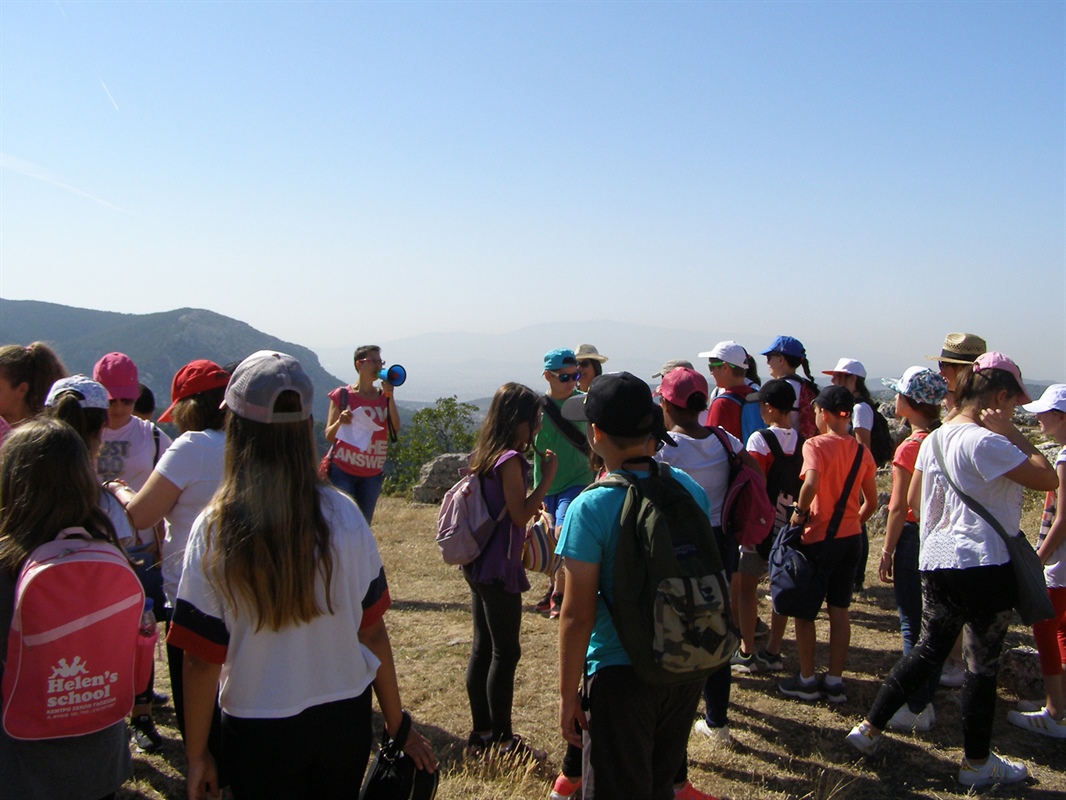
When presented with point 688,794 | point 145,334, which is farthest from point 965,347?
point 145,334

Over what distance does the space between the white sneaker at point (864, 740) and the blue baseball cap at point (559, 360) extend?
2869 millimetres

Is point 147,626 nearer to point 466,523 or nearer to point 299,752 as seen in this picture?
point 299,752

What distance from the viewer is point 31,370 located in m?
3.77

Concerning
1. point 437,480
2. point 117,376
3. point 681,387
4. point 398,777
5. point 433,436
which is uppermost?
point 681,387

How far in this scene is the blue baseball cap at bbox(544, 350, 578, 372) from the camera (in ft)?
17.9

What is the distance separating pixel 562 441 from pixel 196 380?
2.71 m

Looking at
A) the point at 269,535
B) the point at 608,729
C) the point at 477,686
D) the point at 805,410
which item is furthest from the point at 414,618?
the point at 269,535

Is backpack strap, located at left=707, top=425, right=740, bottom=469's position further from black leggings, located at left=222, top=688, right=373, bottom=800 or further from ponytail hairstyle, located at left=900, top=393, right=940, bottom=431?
black leggings, located at left=222, top=688, right=373, bottom=800

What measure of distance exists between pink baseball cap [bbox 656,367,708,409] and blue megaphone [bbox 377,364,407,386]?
130 inches

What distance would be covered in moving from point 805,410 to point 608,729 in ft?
12.3

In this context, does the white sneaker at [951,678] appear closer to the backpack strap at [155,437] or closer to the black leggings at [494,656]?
the black leggings at [494,656]

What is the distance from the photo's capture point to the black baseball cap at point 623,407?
254 cm

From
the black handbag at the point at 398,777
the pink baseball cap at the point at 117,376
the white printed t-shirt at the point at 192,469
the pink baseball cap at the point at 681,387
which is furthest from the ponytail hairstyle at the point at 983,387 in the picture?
the pink baseball cap at the point at 117,376

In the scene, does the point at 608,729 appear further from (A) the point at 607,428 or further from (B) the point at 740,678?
(B) the point at 740,678
